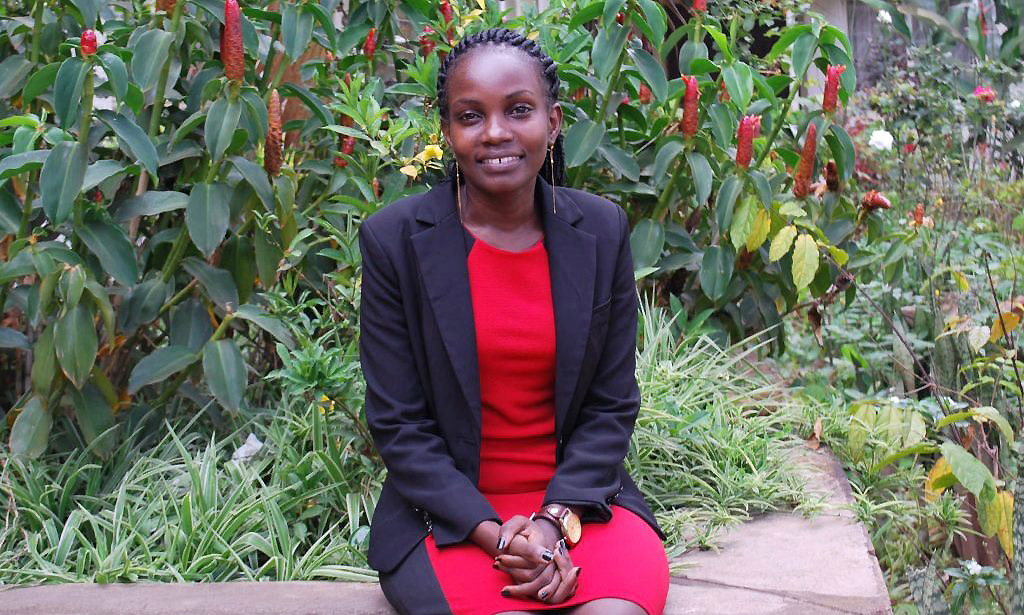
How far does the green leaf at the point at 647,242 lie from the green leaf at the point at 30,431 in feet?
6.39

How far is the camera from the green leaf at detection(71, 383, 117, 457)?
340 centimetres

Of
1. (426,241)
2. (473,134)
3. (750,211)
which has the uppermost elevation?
(473,134)

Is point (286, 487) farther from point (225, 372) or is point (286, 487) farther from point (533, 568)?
point (533, 568)

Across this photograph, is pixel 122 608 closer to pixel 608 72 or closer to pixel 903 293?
pixel 608 72

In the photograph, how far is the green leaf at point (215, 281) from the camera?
3414 millimetres

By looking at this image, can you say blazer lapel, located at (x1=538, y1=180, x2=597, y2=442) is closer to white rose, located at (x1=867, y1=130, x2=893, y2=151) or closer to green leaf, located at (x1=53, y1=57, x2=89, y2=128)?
green leaf, located at (x1=53, y1=57, x2=89, y2=128)

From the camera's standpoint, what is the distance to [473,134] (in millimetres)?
2477

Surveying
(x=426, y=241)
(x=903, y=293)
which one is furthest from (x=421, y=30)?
(x=903, y=293)

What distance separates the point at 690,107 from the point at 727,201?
344 millimetres

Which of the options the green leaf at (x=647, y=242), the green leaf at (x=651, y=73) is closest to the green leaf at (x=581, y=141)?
the green leaf at (x=651, y=73)

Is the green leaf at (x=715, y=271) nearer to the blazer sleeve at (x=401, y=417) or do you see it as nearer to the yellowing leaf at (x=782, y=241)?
the yellowing leaf at (x=782, y=241)

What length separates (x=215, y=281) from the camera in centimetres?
343

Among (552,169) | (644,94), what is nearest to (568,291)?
(552,169)

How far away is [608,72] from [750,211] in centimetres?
71
